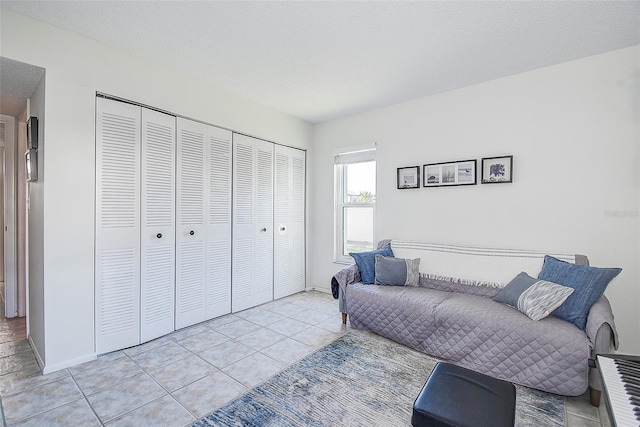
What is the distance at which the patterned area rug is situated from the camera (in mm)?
1729

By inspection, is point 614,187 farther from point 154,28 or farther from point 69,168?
point 69,168

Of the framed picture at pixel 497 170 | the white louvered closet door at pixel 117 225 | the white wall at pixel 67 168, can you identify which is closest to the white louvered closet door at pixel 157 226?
the white louvered closet door at pixel 117 225

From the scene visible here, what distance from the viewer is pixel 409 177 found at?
3.59 metres

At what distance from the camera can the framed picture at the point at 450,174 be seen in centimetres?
314

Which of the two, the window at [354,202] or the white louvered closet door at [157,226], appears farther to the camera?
the window at [354,202]

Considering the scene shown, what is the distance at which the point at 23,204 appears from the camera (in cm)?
343

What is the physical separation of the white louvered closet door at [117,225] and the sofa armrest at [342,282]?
1.95 metres

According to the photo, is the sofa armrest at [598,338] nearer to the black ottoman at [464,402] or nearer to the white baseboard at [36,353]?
the black ottoman at [464,402]

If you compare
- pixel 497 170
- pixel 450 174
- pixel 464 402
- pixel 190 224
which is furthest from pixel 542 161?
pixel 190 224

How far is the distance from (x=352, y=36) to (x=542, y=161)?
2.15 meters

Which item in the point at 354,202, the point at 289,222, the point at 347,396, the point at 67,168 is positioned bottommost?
the point at 347,396

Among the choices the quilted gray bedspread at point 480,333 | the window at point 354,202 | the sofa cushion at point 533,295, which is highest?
the window at point 354,202

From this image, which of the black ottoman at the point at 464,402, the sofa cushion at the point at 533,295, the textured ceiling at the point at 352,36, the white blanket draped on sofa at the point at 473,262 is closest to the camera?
the black ottoman at the point at 464,402

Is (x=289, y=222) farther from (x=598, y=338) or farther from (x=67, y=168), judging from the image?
(x=598, y=338)
